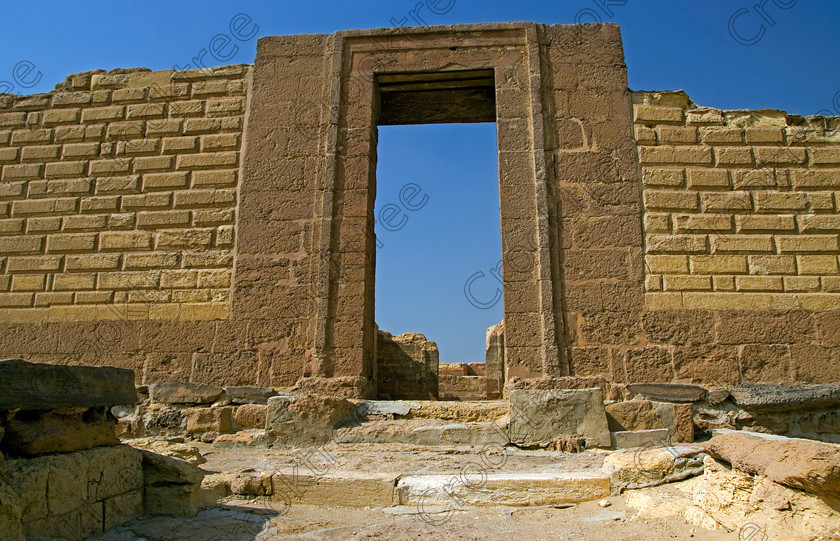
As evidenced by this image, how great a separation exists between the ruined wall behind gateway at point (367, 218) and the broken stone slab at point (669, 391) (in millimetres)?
183

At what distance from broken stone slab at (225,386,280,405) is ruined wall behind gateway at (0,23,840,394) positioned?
198mm

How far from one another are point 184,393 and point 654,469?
440 centimetres

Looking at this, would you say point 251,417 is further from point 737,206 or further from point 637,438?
point 737,206

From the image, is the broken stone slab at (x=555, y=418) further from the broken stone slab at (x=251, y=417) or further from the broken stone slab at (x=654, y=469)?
the broken stone slab at (x=251, y=417)

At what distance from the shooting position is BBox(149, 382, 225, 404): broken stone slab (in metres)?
6.05

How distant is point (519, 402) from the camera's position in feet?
16.9

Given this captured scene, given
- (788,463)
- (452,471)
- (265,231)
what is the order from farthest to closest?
(265,231)
(452,471)
(788,463)

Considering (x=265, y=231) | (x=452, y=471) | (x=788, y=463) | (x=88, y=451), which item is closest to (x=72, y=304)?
(x=265, y=231)

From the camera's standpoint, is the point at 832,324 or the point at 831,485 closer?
the point at 831,485

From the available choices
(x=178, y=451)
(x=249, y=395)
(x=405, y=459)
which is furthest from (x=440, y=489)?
(x=249, y=395)

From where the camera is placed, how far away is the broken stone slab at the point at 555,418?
16.6 ft

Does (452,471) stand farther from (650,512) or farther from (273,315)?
(273,315)

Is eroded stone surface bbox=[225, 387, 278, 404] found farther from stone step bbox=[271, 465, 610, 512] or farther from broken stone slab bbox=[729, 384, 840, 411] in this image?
broken stone slab bbox=[729, 384, 840, 411]

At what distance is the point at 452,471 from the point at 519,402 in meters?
1.07
